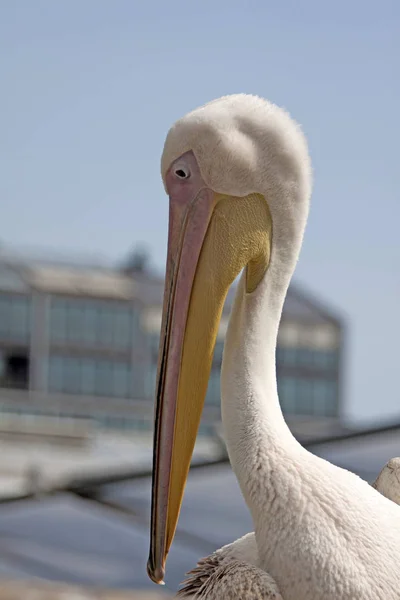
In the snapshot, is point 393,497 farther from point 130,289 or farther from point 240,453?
point 130,289

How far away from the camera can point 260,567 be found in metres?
1.90

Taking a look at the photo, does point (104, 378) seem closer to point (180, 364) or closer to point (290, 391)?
point (290, 391)

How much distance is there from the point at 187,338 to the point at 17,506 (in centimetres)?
487

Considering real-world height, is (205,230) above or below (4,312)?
above

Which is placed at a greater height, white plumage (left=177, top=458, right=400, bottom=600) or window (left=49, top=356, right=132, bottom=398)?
white plumage (left=177, top=458, right=400, bottom=600)

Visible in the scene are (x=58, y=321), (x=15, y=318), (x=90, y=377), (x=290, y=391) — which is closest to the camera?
(x=15, y=318)

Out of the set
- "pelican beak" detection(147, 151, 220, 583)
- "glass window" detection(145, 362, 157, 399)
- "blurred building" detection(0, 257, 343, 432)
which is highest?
"pelican beak" detection(147, 151, 220, 583)

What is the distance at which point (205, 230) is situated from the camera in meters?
2.02

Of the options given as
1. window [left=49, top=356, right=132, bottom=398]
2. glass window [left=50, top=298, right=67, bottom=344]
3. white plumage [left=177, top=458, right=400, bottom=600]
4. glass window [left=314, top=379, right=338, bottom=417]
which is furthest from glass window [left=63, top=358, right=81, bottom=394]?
white plumage [left=177, top=458, right=400, bottom=600]

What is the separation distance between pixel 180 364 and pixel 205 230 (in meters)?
0.24

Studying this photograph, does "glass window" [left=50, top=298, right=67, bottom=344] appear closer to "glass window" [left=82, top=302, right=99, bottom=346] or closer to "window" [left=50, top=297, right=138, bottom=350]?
"window" [left=50, top=297, right=138, bottom=350]

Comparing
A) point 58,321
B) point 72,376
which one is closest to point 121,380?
point 72,376

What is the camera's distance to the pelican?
189 centimetres

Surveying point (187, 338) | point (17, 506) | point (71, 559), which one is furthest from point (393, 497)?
point (17, 506)
